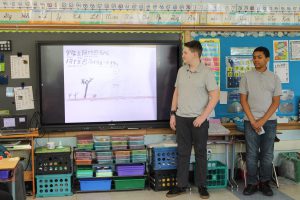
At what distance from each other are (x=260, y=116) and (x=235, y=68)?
840mm

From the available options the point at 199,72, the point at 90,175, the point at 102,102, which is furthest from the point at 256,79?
the point at 90,175

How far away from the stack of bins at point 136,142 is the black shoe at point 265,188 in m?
1.37

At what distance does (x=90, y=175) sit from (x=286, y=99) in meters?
2.57

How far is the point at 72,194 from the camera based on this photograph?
4500mm

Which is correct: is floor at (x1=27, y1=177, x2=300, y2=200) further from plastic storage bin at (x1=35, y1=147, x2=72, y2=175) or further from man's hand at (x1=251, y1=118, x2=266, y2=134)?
man's hand at (x1=251, y1=118, x2=266, y2=134)

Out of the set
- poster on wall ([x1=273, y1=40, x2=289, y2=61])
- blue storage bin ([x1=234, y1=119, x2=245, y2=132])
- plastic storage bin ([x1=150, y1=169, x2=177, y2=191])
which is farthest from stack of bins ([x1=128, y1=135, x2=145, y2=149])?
poster on wall ([x1=273, y1=40, x2=289, y2=61])

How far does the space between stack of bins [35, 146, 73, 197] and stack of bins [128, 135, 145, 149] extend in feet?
2.23

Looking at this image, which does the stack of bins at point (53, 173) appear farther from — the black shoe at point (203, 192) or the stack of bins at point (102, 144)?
the black shoe at point (203, 192)

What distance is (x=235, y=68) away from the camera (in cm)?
504

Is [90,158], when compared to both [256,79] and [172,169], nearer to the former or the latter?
[172,169]

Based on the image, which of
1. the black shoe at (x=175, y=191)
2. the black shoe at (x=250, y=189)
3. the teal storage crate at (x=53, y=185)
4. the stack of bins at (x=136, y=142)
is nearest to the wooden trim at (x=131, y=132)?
the stack of bins at (x=136, y=142)

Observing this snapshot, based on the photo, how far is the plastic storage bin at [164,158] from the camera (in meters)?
4.57

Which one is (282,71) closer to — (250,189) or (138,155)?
(250,189)

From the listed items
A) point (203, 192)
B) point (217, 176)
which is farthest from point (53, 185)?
point (217, 176)
